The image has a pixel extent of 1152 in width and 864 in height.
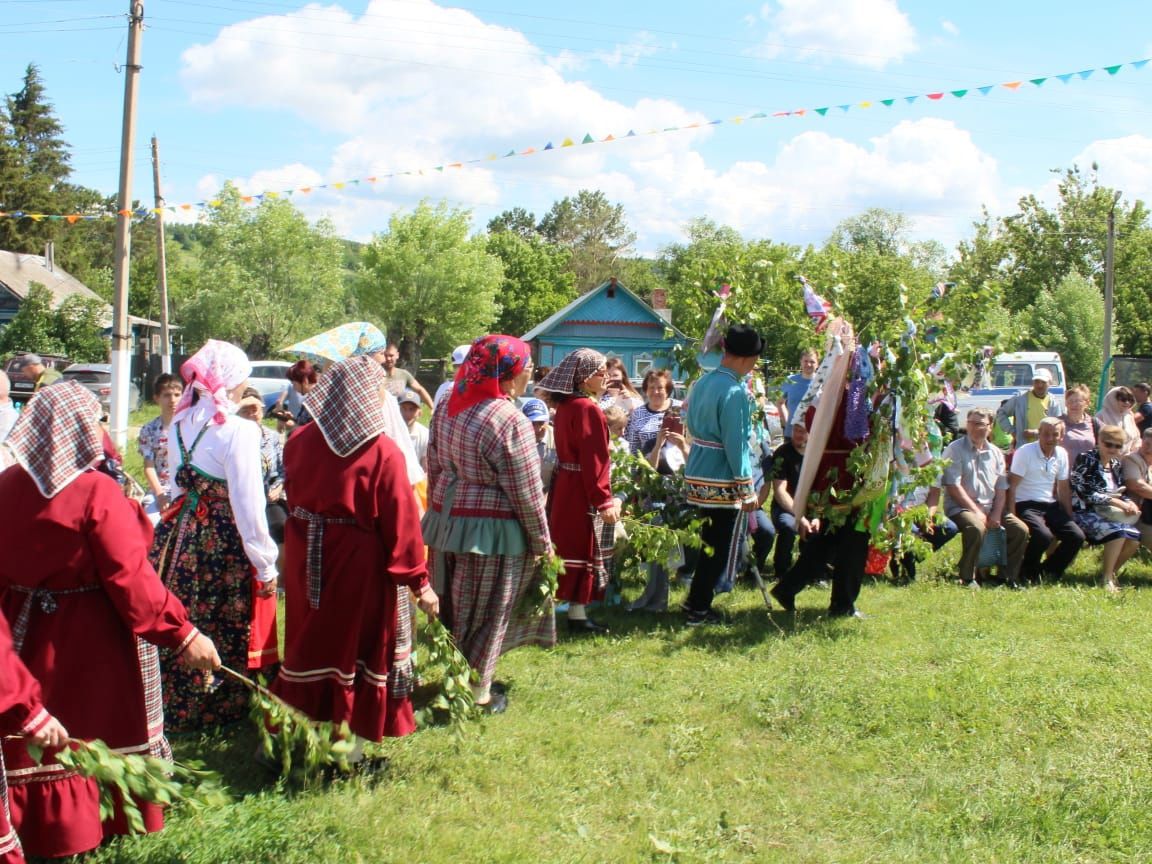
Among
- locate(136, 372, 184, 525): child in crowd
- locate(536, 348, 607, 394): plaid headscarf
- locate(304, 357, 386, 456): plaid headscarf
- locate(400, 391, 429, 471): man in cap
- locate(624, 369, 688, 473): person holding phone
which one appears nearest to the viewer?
→ locate(304, 357, 386, 456): plaid headscarf

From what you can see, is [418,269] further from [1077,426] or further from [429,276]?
[1077,426]

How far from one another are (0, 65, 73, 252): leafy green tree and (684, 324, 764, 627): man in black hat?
51184 mm

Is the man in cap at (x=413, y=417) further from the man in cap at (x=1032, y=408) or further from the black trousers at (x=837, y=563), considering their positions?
the man in cap at (x=1032, y=408)

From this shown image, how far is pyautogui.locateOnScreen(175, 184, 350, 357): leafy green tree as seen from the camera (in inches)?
1750

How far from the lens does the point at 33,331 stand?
31797 mm

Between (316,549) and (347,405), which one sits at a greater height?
(347,405)

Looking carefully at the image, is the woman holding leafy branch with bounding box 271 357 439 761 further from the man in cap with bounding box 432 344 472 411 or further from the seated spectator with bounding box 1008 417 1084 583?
the seated spectator with bounding box 1008 417 1084 583

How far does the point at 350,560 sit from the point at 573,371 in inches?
97.8

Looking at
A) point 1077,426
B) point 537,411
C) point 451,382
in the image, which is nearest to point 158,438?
point 451,382

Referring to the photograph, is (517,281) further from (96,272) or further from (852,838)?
(852,838)

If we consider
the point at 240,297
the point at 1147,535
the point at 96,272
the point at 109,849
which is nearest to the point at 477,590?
the point at 109,849

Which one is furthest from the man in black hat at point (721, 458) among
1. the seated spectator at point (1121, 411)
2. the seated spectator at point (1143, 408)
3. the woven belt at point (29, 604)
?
the seated spectator at point (1143, 408)

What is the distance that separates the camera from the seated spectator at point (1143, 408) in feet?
38.6

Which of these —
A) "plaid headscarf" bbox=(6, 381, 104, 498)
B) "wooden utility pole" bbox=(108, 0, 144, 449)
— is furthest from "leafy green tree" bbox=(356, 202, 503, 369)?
"plaid headscarf" bbox=(6, 381, 104, 498)
